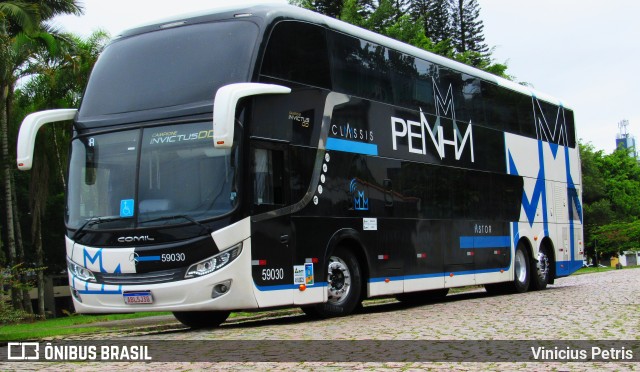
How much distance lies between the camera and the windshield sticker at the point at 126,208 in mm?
13016

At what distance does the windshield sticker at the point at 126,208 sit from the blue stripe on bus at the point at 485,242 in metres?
7.90

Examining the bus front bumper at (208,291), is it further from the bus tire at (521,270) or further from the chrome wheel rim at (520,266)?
the chrome wheel rim at (520,266)

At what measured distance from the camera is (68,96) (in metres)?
38.2

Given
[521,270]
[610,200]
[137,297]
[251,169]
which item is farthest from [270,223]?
[610,200]

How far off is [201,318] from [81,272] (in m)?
2.30

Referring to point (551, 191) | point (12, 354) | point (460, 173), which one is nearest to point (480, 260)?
point (460, 173)

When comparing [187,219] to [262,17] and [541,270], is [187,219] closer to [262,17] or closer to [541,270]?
[262,17]

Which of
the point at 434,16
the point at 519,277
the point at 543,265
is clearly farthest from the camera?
the point at 434,16

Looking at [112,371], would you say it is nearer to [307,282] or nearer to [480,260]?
[307,282]

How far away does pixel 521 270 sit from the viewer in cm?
2191

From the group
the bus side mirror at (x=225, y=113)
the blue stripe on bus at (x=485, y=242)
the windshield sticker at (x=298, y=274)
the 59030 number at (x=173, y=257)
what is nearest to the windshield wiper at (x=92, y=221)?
the 59030 number at (x=173, y=257)

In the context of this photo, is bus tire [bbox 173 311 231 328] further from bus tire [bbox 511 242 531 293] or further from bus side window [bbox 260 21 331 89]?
bus tire [bbox 511 242 531 293]

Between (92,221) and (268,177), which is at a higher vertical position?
(268,177)

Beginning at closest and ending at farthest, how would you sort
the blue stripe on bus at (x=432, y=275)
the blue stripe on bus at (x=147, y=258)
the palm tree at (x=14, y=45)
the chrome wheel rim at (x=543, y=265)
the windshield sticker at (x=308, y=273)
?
the blue stripe on bus at (x=147, y=258) → the windshield sticker at (x=308, y=273) → the blue stripe on bus at (x=432, y=275) → the chrome wheel rim at (x=543, y=265) → the palm tree at (x=14, y=45)
